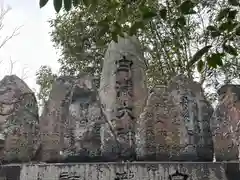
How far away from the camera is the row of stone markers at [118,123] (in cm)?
304

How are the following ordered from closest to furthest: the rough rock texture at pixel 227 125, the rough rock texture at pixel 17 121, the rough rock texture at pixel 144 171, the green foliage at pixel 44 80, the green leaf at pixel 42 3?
the green leaf at pixel 42 3
the rough rock texture at pixel 144 171
the rough rock texture at pixel 227 125
the rough rock texture at pixel 17 121
the green foliage at pixel 44 80

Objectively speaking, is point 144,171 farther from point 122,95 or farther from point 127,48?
point 127,48

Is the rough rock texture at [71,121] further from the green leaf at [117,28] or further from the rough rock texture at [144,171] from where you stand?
the green leaf at [117,28]

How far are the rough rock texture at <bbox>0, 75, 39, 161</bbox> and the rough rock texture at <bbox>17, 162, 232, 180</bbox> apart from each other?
0.37 m

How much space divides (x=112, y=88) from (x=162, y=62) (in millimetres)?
5234

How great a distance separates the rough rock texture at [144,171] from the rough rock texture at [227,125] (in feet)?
0.37

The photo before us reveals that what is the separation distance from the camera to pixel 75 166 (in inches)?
116

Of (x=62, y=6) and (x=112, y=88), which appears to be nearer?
(x=62, y=6)

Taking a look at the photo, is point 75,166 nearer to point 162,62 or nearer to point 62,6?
point 62,6

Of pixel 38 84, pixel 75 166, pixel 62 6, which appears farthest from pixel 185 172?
pixel 38 84

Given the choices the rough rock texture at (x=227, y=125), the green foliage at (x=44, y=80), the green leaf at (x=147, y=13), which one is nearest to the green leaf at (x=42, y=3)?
the green leaf at (x=147, y=13)

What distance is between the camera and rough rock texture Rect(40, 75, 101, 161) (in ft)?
10.1

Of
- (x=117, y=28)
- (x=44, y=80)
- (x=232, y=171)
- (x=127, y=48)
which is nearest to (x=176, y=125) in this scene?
(x=232, y=171)

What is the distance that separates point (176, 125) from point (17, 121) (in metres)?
1.34
